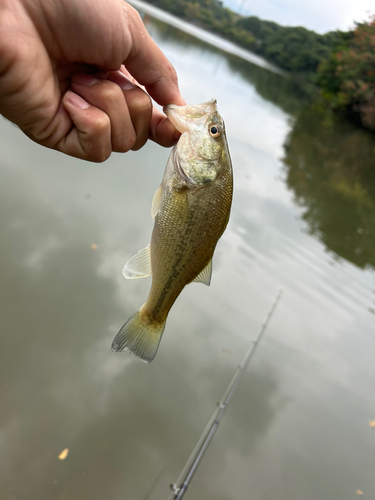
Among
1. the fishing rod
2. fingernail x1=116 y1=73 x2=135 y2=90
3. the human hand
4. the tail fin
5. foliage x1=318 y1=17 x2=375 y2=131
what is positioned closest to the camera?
the human hand

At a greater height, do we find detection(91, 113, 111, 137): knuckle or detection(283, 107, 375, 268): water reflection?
detection(91, 113, 111, 137): knuckle

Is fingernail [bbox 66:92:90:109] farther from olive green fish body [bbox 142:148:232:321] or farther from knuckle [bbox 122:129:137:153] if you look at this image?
olive green fish body [bbox 142:148:232:321]

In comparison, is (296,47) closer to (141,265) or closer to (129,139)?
(129,139)

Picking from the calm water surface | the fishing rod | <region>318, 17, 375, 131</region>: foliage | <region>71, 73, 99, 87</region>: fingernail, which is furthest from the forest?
<region>71, 73, 99, 87</region>: fingernail

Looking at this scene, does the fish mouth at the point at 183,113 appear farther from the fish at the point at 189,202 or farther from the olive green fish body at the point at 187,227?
the olive green fish body at the point at 187,227

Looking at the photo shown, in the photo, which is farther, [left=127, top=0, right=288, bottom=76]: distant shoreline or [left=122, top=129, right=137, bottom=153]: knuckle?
[left=127, top=0, right=288, bottom=76]: distant shoreline

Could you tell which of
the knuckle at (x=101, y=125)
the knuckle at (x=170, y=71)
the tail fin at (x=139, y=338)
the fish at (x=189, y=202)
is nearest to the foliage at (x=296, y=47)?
the knuckle at (x=170, y=71)

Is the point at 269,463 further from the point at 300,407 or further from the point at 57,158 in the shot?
the point at 57,158
